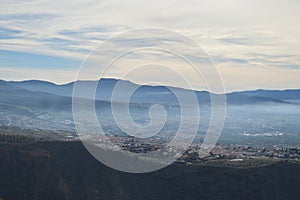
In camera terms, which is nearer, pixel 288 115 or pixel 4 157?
pixel 4 157

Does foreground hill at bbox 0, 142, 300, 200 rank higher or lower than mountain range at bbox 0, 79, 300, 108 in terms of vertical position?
lower

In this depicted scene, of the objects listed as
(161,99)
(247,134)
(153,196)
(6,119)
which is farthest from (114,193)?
(161,99)

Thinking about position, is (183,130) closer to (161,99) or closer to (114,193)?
(114,193)

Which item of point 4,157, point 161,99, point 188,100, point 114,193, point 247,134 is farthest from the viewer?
point 161,99

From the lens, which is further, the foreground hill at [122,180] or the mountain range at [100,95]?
the mountain range at [100,95]

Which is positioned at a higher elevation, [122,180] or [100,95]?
[100,95]

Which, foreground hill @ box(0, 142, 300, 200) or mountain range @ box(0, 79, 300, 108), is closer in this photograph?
foreground hill @ box(0, 142, 300, 200)

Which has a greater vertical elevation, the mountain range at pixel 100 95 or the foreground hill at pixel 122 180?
the mountain range at pixel 100 95

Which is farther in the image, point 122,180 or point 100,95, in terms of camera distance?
point 100,95
